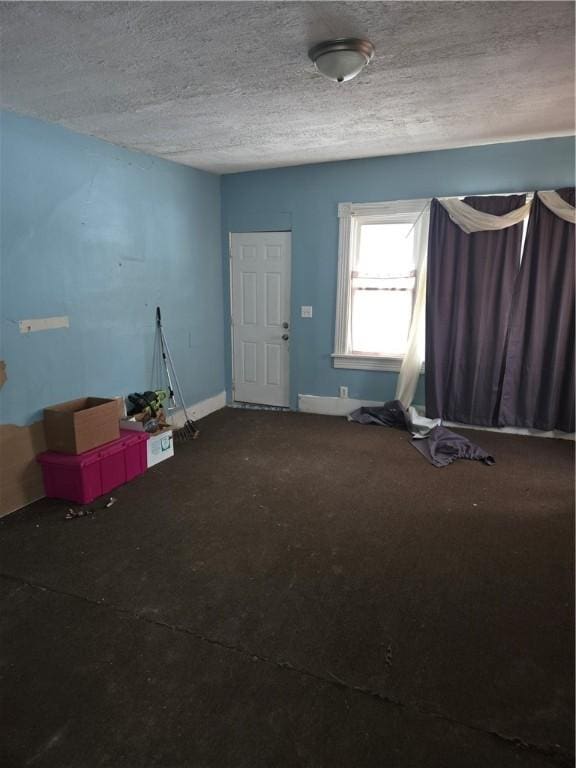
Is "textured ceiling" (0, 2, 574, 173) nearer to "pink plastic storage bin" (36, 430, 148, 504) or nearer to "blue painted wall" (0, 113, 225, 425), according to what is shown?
"blue painted wall" (0, 113, 225, 425)

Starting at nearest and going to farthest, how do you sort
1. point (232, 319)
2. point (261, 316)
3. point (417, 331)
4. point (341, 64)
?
point (341, 64) → point (417, 331) → point (261, 316) → point (232, 319)

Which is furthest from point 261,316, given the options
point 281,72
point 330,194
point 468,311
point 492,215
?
point 281,72

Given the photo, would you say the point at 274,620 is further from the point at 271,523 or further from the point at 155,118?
the point at 155,118

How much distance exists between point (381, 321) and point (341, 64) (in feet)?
9.25

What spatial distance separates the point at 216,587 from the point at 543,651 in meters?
1.46

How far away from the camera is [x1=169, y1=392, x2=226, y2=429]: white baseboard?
15.2 feet

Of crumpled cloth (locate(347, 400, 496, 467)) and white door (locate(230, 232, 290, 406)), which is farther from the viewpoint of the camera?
white door (locate(230, 232, 290, 406))

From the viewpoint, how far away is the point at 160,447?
3.77 metres

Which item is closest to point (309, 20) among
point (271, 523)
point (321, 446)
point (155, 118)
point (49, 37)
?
point (49, 37)

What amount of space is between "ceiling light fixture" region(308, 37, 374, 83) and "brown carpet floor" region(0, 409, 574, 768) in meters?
2.47

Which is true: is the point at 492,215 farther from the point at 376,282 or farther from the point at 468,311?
the point at 376,282

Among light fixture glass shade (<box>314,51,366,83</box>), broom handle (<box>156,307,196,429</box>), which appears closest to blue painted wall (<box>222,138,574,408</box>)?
broom handle (<box>156,307,196,429</box>)

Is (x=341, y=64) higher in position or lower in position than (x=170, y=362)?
higher

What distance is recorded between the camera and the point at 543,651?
1.85m
